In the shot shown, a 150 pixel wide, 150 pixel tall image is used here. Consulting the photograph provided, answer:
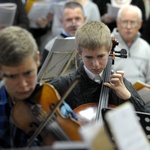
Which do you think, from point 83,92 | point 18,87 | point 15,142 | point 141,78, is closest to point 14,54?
point 18,87

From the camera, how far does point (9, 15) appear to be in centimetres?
296

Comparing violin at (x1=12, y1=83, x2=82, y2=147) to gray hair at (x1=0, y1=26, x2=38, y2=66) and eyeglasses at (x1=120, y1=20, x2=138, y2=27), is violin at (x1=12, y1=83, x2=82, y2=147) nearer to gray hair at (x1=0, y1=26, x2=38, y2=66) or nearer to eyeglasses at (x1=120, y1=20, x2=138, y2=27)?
gray hair at (x1=0, y1=26, x2=38, y2=66)

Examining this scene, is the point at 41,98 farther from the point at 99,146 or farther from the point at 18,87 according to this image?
the point at 99,146

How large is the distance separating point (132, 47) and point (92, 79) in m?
1.28

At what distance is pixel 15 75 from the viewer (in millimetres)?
1203

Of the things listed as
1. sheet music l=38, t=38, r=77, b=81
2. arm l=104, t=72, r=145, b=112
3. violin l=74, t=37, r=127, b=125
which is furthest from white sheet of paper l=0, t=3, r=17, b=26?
arm l=104, t=72, r=145, b=112

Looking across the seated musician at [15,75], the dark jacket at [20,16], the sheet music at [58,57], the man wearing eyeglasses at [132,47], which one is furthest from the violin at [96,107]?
the dark jacket at [20,16]

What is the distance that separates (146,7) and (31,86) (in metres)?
2.89

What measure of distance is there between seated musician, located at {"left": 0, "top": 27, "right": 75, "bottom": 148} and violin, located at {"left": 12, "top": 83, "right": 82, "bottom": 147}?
17mm

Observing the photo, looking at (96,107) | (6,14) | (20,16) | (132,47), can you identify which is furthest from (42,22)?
(96,107)

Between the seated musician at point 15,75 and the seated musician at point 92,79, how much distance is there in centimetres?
48

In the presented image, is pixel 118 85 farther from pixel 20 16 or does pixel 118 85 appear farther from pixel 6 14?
pixel 20 16

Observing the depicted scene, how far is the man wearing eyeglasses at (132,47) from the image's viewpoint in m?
2.84

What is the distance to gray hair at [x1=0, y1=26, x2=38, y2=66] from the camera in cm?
120
